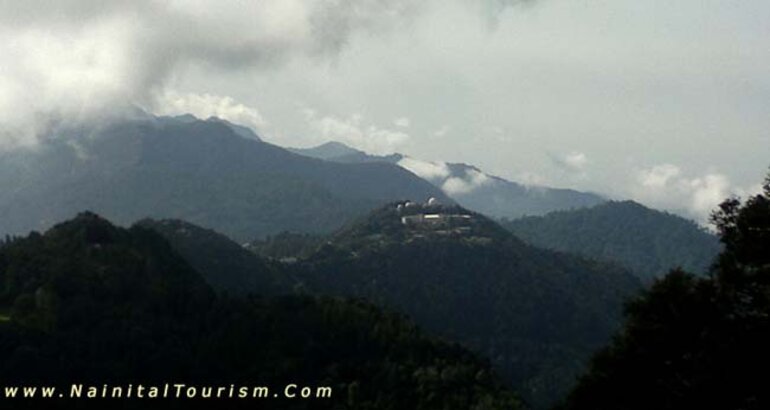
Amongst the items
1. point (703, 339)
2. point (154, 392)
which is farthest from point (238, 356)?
point (703, 339)

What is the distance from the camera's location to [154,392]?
13500cm

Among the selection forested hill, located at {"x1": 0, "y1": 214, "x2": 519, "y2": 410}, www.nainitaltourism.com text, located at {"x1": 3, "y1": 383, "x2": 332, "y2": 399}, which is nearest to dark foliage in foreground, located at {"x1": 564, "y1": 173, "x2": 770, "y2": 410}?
www.nainitaltourism.com text, located at {"x1": 3, "y1": 383, "x2": 332, "y2": 399}

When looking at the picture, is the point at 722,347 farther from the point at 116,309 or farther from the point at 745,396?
the point at 116,309

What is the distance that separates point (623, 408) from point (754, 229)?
9.21m

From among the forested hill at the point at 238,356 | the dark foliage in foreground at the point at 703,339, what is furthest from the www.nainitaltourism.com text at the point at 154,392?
the dark foliage in foreground at the point at 703,339

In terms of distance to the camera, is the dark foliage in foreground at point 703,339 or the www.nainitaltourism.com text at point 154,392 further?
the www.nainitaltourism.com text at point 154,392

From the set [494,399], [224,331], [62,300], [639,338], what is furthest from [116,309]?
[639,338]

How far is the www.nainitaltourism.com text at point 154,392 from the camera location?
13738 centimetres

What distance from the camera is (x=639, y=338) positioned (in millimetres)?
37781

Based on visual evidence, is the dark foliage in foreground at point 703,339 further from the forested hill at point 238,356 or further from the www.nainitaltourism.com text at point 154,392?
the forested hill at point 238,356

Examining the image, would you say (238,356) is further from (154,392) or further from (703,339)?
(703,339)

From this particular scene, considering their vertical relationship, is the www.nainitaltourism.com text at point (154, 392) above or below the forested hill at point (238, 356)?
below

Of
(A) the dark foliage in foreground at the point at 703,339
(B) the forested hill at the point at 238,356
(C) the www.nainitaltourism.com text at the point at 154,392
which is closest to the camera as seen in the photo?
(A) the dark foliage in foreground at the point at 703,339

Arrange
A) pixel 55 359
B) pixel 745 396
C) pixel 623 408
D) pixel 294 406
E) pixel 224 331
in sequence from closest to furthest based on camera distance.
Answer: pixel 745 396 < pixel 623 408 < pixel 294 406 < pixel 55 359 < pixel 224 331
